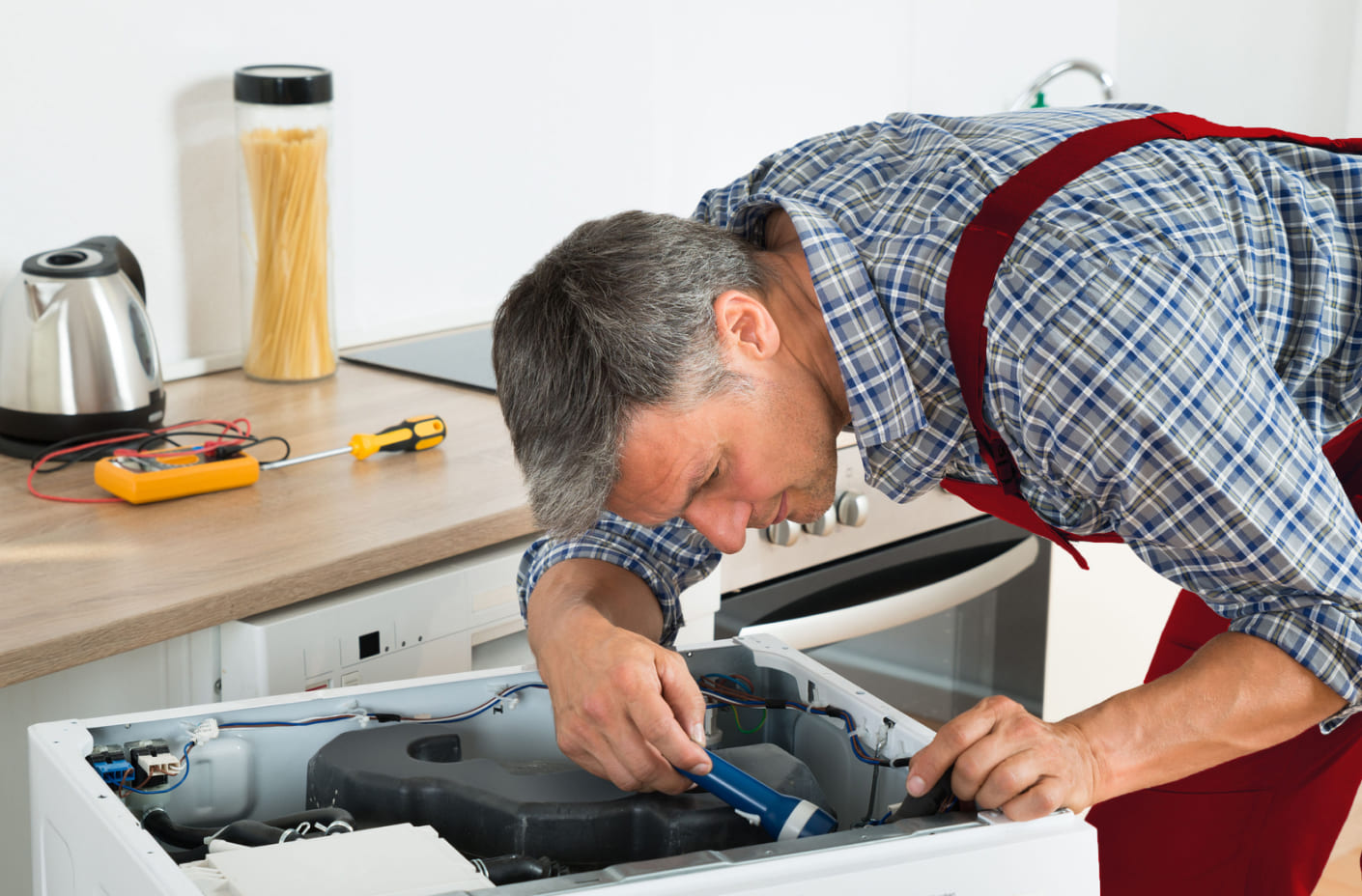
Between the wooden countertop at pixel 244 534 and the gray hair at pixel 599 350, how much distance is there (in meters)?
0.25

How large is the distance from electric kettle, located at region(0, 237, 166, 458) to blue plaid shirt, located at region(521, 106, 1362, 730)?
0.66 metres

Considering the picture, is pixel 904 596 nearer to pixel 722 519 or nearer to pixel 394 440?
pixel 394 440

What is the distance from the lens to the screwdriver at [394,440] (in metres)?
1.43

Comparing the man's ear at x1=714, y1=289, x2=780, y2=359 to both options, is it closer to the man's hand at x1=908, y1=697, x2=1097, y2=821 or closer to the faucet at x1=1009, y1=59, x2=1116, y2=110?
the man's hand at x1=908, y1=697, x2=1097, y2=821

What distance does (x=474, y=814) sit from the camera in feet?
2.98

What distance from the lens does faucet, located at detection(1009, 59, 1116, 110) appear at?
2650 mm

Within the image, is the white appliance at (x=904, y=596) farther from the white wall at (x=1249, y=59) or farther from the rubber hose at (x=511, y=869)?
the white wall at (x=1249, y=59)

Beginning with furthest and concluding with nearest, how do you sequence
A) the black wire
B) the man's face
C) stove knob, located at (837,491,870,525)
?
stove knob, located at (837,491,870,525), the black wire, the man's face

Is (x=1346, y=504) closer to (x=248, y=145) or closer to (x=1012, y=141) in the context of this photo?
(x=1012, y=141)

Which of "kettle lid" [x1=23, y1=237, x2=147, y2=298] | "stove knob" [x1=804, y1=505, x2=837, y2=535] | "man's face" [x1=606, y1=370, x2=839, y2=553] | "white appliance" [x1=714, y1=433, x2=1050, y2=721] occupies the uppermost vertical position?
"kettle lid" [x1=23, y1=237, x2=147, y2=298]

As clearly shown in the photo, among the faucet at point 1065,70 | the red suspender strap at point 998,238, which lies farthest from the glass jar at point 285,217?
the faucet at point 1065,70

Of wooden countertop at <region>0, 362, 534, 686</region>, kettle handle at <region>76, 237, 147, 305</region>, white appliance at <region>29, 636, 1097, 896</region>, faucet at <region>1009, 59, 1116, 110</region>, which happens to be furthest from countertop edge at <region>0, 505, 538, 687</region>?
faucet at <region>1009, 59, 1116, 110</region>

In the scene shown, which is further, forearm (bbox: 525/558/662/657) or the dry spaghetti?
the dry spaghetti

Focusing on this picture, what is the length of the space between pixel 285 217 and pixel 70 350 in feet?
1.13
